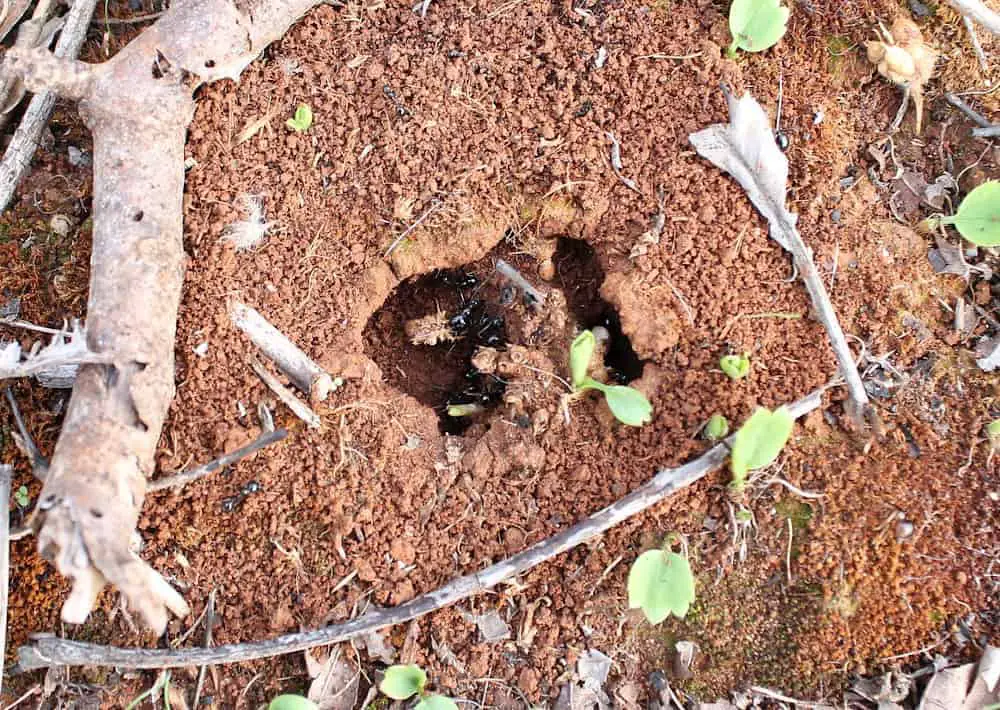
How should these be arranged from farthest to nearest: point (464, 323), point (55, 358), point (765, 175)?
point (464, 323)
point (765, 175)
point (55, 358)

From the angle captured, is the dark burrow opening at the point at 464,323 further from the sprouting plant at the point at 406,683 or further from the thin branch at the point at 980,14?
the thin branch at the point at 980,14

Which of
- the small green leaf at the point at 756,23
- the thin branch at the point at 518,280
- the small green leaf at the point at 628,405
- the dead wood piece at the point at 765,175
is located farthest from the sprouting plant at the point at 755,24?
the small green leaf at the point at 628,405

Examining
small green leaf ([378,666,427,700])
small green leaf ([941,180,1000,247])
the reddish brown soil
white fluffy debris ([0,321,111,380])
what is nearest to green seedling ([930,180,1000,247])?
small green leaf ([941,180,1000,247])

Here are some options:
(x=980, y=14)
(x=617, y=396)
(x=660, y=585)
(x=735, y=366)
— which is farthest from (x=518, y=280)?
(x=980, y=14)

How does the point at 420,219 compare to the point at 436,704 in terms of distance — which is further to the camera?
the point at 420,219

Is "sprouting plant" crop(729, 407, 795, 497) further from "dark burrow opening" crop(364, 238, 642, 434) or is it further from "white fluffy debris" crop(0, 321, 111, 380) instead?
"white fluffy debris" crop(0, 321, 111, 380)

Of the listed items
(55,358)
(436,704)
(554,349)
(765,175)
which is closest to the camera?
(55,358)

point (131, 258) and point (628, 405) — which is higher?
point (131, 258)

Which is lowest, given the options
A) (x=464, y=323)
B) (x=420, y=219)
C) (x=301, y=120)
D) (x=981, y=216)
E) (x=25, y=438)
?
(x=464, y=323)

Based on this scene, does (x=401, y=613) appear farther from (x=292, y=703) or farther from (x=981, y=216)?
(x=981, y=216)
